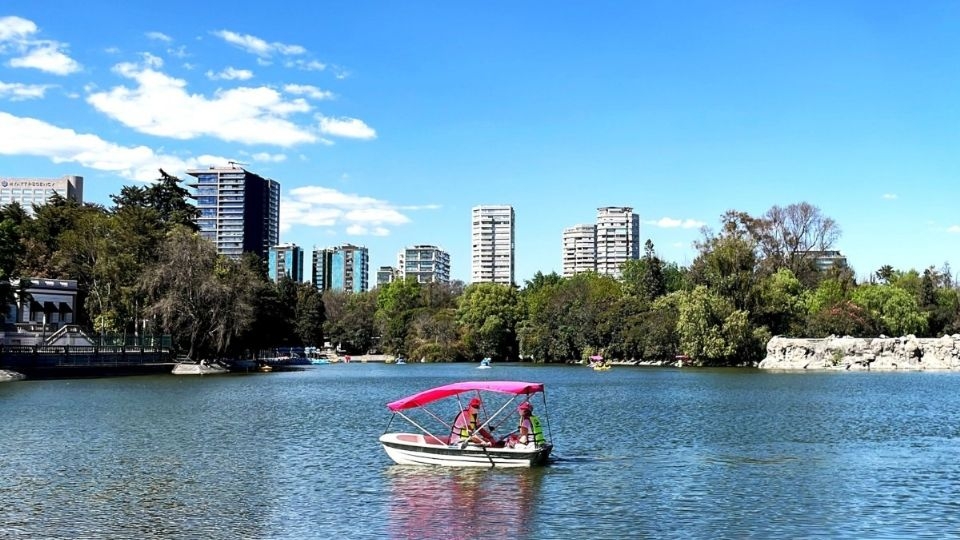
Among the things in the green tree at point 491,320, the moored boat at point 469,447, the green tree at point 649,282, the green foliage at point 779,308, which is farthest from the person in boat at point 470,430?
the green tree at point 491,320

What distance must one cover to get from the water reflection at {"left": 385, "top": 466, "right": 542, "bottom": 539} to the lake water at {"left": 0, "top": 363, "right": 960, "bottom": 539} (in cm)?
8

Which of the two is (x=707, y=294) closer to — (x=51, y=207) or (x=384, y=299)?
(x=51, y=207)

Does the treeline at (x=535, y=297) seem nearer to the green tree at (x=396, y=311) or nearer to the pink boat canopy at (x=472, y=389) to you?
the green tree at (x=396, y=311)

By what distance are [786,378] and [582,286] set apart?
60.3 m

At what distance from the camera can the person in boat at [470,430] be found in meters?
24.9

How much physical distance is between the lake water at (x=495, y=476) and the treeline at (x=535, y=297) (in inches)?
1345

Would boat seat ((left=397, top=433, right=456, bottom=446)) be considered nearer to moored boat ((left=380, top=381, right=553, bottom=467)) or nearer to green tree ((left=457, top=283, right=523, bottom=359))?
moored boat ((left=380, top=381, right=553, bottom=467))

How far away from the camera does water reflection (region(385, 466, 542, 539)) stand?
1745 cm

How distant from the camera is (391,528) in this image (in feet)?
57.8

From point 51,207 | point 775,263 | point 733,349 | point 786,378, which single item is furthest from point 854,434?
point 51,207

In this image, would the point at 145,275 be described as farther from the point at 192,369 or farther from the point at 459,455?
the point at 459,455

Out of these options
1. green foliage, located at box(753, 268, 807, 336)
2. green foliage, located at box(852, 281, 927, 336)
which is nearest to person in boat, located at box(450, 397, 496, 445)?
green foliage, located at box(753, 268, 807, 336)

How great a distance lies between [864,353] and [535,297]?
186 feet

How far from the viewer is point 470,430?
2520cm
